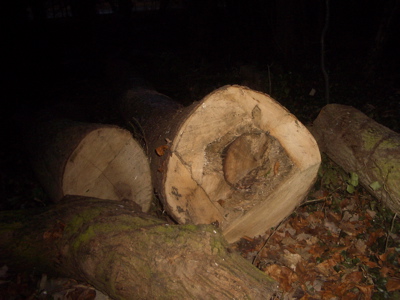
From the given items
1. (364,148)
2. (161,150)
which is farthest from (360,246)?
(161,150)

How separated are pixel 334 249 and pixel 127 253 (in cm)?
193

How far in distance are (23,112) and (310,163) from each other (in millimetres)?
3723

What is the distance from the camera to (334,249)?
250cm

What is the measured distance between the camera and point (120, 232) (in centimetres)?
169

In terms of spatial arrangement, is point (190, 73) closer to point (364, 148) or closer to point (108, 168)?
point (364, 148)

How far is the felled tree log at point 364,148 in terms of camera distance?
264 centimetres

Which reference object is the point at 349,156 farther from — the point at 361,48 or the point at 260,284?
the point at 361,48

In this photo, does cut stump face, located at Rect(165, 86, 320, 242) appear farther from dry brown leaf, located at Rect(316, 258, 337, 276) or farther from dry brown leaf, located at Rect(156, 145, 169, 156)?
dry brown leaf, located at Rect(316, 258, 337, 276)

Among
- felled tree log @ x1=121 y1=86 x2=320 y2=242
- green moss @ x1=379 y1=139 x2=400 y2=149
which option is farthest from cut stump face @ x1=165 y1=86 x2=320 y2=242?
green moss @ x1=379 y1=139 x2=400 y2=149

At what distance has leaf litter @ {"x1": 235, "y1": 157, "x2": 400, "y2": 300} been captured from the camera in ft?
7.14

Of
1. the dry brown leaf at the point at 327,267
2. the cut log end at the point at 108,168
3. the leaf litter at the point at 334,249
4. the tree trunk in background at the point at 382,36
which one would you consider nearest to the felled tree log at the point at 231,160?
the cut log end at the point at 108,168

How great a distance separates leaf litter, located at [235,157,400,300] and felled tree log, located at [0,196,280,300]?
3.35ft

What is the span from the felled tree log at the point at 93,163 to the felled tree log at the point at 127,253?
21cm

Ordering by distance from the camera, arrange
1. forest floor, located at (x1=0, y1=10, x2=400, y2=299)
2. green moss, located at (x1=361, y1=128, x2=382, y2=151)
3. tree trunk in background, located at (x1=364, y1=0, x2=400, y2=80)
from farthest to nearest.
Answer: tree trunk in background, located at (x1=364, y1=0, x2=400, y2=80) < green moss, located at (x1=361, y1=128, x2=382, y2=151) < forest floor, located at (x1=0, y1=10, x2=400, y2=299)
